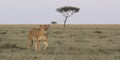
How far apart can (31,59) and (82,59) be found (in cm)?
161

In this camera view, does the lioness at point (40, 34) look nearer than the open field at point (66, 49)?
No

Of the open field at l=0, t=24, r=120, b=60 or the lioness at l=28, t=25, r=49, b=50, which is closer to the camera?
the open field at l=0, t=24, r=120, b=60

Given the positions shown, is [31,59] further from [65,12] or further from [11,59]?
[65,12]

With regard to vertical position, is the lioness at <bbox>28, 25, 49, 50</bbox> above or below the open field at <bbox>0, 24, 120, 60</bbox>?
above

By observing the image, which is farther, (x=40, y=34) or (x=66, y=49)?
(x=66, y=49)

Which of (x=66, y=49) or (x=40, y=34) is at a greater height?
(x=40, y=34)

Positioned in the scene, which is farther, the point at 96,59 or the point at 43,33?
the point at 43,33

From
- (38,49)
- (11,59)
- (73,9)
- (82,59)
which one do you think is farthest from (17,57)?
(73,9)

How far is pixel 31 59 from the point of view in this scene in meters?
11.7

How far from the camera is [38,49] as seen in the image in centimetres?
1595

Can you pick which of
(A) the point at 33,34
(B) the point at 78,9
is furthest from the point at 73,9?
(A) the point at 33,34

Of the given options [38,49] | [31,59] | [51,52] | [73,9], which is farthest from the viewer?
[73,9]

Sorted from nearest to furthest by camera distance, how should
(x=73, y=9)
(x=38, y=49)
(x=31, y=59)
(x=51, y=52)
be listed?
1. (x=31, y=59)
2. (x=51, y=52)
3. (x=38, y=49)
4. (x=73, y=9)

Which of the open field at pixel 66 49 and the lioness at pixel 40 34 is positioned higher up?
the lioness at pixel 40 34
